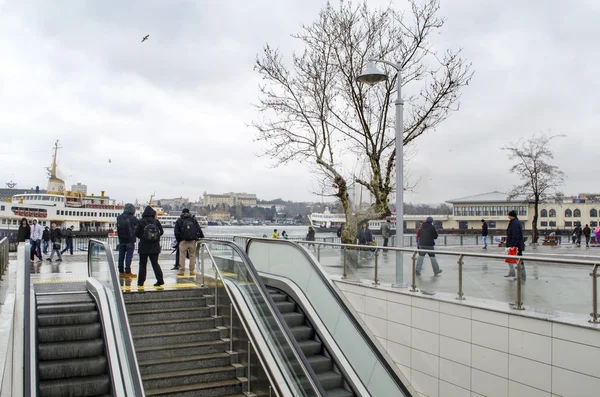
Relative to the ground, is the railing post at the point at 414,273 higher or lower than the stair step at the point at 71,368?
higher

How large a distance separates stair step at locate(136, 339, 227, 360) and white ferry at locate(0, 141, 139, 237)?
53.0 metres

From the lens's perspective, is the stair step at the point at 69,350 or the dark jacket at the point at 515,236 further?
the dark jacket at the point at 515,236

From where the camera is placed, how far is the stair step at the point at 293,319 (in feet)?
30.2

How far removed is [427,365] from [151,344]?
459 centimetres

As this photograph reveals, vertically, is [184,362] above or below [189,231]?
below

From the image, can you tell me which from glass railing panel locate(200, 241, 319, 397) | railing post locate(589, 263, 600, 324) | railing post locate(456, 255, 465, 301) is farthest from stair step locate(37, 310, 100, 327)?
railing post locate(589, 263, 600, 324)

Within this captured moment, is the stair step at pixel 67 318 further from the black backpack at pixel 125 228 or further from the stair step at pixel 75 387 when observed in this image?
the black backpack at pixel 125 228

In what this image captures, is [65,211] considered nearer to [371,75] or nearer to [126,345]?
[371,75]

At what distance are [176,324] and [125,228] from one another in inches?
141

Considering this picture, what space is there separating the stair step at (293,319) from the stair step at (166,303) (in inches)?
67.4

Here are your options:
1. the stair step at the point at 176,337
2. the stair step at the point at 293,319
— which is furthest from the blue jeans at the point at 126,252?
the stair step at the point at 293,319

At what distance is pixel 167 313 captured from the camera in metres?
9.00

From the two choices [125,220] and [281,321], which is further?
[125,220]

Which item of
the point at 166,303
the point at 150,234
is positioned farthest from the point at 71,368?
the point at 150,234
